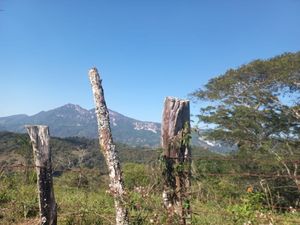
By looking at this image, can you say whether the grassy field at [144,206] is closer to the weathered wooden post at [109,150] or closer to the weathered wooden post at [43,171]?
the weathered wooden post at [109,150]

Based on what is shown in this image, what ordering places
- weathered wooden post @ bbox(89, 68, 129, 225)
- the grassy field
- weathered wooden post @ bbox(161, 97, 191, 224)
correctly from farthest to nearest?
weathered wooden post @ bbox(89, 68, 129, 225)
the grassy field
weathered wooden post @ bbox(161, 97, 191, 224)

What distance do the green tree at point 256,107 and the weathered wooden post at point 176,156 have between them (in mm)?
14379

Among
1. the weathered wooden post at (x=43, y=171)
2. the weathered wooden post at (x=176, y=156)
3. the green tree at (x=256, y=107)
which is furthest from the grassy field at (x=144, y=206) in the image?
the green tree at (x=256, y=107)

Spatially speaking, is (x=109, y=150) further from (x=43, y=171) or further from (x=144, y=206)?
(x=144, y=206)

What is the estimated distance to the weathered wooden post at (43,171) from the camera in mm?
4754

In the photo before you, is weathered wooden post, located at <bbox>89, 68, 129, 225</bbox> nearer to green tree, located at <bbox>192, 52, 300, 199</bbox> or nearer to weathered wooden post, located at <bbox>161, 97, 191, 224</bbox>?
weathered wooden post, located at <bbox>161, 97, 191, 224</bbox>

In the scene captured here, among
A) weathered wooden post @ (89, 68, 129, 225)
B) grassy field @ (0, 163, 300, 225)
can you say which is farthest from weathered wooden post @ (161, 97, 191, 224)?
weathered wooden post @ (89, 68, 129, 225)

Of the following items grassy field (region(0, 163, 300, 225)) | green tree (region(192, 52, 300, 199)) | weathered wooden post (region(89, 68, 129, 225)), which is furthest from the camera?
green tree (region(192, 52, 300, 199))

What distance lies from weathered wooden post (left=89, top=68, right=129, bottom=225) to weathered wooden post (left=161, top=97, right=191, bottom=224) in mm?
800

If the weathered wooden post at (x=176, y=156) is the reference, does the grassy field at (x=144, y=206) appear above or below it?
below

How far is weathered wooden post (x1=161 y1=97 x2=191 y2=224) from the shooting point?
3934 mm

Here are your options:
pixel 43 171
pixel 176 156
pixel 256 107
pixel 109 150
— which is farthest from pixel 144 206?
pixel 256 107

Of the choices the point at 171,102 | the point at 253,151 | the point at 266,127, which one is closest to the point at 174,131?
the point at 171,102

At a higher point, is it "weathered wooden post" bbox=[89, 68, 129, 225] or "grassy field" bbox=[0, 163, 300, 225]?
"weathered wooden post" bbox=[89, 68, 129, 225]
